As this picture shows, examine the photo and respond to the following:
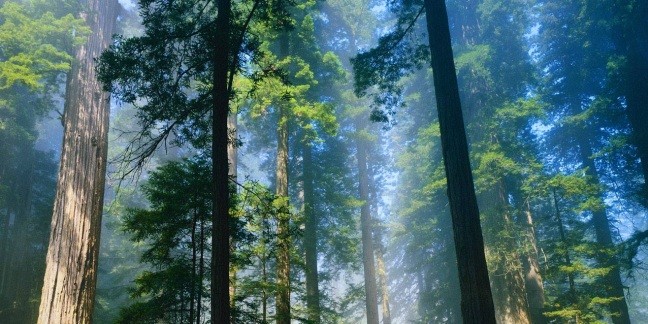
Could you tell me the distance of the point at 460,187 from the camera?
6359 mm

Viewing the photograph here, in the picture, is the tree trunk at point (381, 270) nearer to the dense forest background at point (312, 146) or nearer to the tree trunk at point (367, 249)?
the dense forest background at point (312, 146)

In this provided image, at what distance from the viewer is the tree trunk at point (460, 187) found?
5.73 metres

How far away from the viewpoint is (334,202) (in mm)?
17625

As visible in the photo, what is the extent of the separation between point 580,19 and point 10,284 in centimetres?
2905

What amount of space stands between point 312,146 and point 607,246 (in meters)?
12.8

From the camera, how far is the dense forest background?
6293mm

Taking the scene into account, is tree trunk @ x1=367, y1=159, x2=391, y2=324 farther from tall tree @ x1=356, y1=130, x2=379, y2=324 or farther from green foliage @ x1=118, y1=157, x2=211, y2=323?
green foliage @ x1=118, y1=157, x2=211, y2=323

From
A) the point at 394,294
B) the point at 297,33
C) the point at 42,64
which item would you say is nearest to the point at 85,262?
the point at 42,64

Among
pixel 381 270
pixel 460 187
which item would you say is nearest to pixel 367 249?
pixel 381 270

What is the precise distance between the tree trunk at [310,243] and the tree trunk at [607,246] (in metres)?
9.70

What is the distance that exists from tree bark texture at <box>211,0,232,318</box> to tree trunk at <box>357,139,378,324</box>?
13.7 meters

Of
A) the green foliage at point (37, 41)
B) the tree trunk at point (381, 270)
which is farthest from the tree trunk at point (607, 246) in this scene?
the green foliage at point (37, 41)

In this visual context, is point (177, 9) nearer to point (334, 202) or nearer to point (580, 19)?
point (334, 202)

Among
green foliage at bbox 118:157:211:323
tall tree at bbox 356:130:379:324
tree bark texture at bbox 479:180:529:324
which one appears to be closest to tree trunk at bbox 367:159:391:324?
tall tree at bbox 356:130:379:324
